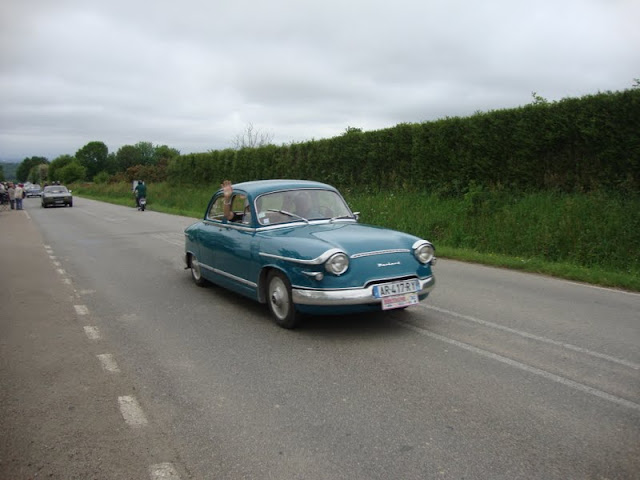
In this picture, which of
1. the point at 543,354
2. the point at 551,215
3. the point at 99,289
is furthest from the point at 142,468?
the point at 551,215

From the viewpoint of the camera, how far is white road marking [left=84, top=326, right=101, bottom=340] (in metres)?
5.97

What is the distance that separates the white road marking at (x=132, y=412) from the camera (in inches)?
151

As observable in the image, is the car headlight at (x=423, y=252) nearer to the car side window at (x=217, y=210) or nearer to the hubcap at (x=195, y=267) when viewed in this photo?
the car side window at (x=217, y=210)

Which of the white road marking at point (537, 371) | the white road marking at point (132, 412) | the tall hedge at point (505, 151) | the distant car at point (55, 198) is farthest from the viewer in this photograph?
the distant car at point (55, 198)

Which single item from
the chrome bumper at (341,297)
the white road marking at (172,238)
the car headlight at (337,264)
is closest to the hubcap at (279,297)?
the chrome bumper at (341,297)

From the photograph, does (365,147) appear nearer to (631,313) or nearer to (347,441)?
(631,313)

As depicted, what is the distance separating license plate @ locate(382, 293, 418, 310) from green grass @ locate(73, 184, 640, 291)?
4.59 metres

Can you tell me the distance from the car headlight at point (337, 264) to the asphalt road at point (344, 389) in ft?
2.39

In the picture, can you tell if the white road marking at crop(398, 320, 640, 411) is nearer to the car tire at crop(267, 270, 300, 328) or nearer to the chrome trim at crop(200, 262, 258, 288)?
the car tire at crop(267, 270, 300, 328)

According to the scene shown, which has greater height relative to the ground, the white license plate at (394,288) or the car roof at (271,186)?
the car roof at (271,186)

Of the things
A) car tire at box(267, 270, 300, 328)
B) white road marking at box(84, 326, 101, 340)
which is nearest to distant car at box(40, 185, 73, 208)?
white road marking at box(84, 326, 101, 340)

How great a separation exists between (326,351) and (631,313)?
405cm

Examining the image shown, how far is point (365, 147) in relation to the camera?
64.8 ft

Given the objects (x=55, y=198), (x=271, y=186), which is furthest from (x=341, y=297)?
(x=55, y=198)
